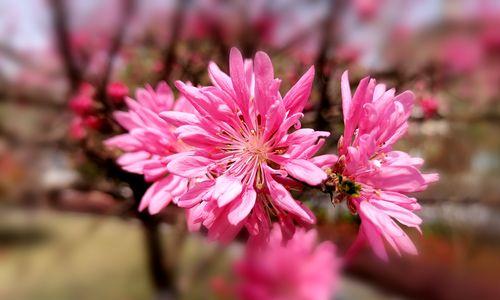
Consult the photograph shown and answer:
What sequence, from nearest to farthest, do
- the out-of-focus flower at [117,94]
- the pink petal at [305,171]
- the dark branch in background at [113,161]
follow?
the pink petal at [305,171] → the dark branch in background at [113,161] → the out-of-focus flower at [117,94]

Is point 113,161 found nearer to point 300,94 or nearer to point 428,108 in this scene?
point 300,94

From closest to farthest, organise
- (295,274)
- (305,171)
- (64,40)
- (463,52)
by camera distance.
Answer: (305,171), (295,274), (64,40), (463,52)

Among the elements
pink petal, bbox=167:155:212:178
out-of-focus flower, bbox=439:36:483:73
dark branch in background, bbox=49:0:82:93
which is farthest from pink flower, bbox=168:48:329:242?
out-of-focus flower, bbox=439:36:483:73

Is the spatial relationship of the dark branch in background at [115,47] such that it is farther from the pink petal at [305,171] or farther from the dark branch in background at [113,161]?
the pink petal at [305,171]

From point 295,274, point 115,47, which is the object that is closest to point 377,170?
point 295,274

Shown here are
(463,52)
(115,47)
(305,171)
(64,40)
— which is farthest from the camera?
(463,52)

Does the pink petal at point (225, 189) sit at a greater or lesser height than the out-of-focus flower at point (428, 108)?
lesser

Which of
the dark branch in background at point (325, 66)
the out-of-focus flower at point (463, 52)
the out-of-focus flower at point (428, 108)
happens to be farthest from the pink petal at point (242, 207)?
the out-of-focus flower at point (463, 52)

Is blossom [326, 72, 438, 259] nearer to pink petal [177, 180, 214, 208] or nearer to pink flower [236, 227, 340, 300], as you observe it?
pink petal [177, 180, 214, 208]
